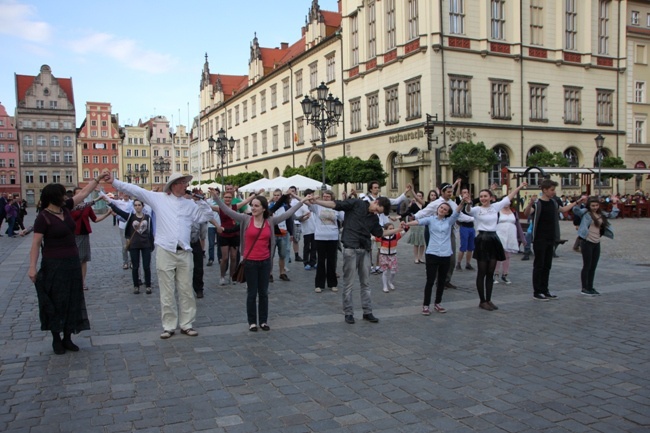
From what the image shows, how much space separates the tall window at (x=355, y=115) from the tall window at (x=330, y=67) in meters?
3.97

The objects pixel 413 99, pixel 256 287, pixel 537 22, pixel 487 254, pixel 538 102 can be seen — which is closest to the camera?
pixel 256 287

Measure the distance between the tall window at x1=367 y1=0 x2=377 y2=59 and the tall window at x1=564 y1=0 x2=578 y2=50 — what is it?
43.6 feet

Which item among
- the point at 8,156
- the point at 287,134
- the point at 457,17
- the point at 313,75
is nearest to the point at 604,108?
the point at 457,17

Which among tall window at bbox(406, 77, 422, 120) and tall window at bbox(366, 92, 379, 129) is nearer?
tall window at bbox(406, 77, 422, 120)

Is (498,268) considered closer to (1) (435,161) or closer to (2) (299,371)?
(2) (299,371)

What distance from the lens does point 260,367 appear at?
5812mm

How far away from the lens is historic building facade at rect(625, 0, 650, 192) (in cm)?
4250

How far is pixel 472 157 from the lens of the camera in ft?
99.5

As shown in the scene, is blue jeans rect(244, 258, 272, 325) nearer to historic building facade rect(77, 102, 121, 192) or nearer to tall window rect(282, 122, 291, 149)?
tall window rect(282, 122, 291, 149)

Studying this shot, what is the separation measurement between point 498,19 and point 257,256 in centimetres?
3281

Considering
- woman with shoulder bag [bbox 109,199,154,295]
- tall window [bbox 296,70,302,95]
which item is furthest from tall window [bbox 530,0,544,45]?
woman with shoulder bag [bbox 109,199,154,295]

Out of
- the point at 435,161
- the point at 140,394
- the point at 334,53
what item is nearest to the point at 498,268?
the point at 140,394

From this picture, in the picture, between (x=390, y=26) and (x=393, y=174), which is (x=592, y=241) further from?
(x=390, y=26)

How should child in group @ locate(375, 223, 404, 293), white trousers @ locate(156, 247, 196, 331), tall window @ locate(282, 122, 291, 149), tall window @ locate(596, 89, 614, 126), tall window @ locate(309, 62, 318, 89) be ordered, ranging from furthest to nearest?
tall window @ locate(282, 122, 291, 149) → tall window @ locate(309, 62, 318, 89) → tall window @ locate(596, 89, 614, 126) → child in group @ locate(375, 223, 404, 293) → white trousers @ locate(156, 247, 196, 331)
